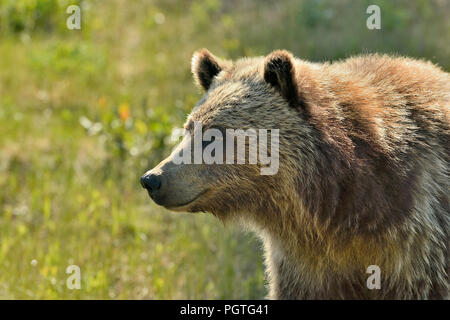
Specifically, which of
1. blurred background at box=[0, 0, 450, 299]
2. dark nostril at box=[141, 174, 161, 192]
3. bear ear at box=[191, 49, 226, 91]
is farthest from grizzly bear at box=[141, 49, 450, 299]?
blurred background at box=[0, 0, 450, 299]

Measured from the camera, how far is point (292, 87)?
4098mm

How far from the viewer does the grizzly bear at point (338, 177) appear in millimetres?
4023

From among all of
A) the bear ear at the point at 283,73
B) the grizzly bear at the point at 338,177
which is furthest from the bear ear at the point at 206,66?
the bear ear at the point at 283,73

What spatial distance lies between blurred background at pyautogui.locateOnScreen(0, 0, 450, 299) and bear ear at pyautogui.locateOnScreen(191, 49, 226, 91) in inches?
37.2

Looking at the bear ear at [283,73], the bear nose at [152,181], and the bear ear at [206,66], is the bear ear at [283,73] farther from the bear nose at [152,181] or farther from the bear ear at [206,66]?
the bear nose at [152,181]

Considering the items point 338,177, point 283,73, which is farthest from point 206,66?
point 338,177

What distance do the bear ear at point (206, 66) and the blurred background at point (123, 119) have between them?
0.94 m

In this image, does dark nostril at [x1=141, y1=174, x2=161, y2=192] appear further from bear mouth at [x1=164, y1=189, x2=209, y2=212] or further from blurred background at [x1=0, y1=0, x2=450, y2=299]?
blurred background at [x1=0, y1=0, x2=450, y2=299]

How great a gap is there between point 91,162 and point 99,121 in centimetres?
59

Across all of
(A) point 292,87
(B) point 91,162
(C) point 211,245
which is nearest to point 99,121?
(B) point 91,162

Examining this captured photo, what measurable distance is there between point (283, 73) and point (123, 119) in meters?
3.18

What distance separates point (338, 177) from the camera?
4.02 meters

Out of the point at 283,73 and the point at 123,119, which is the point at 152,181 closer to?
the point at 283,73

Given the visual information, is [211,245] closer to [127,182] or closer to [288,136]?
[127,182]
